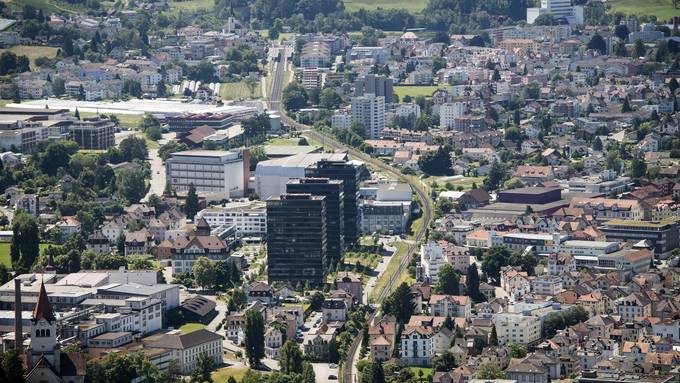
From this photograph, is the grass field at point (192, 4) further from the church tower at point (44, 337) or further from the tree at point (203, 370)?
the church tower at point (44, 337)

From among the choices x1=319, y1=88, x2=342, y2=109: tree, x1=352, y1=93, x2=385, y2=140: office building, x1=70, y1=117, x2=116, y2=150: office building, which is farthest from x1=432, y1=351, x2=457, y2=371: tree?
x1=319, y1=88, x2=342, y2=109: tree

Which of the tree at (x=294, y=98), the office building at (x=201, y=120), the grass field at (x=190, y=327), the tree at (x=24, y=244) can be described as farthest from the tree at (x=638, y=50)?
the grass field at (x=190, y=327)

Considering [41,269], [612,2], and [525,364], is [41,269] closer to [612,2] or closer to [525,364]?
[525,364]

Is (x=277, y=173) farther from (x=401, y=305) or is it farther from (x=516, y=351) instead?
(x=516, y=351)

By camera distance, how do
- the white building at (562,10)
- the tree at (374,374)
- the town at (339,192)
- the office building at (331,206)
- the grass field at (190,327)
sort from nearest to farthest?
the tree at (374,374) → the town at (339,192) → the grass field at (190,327) → the office building at (331,206) → the white building at (562,10)

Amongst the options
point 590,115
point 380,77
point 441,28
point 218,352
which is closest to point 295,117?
point 380,77

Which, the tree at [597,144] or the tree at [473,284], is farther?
the tree at [597,144]

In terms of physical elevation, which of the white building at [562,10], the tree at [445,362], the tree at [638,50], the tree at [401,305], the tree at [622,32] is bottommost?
the tree at [445,362]
